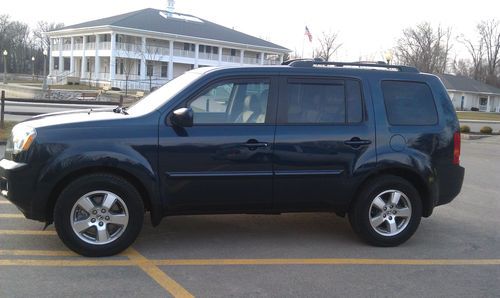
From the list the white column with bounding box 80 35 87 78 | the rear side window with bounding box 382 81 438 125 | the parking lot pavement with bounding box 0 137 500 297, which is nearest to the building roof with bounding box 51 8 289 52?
the white column with bounding box 80 35 87 78

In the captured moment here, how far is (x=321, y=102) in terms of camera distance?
17.5ft

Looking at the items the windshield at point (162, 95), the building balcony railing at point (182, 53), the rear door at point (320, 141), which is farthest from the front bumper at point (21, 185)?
the building balcony railing at point (182, 53)

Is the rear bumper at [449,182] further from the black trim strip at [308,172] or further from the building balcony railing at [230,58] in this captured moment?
the building balcony railing at [230,58]

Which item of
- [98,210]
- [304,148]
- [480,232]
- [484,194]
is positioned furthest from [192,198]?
[484,194]

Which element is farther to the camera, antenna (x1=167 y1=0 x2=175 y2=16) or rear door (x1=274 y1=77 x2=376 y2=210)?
antenna (x1=167 y1=0 x2=175 y2=16)

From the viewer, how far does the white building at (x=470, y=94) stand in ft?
237

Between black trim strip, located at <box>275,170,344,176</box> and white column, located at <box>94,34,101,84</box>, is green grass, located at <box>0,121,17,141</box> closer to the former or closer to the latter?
black trim strip, located at <box>275,170,344,176</box>

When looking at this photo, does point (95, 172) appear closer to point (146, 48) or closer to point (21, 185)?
point (21, 185)

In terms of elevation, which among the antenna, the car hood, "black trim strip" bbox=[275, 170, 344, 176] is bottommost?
"black trim strip" bbox=[275, 170, 344, 176]

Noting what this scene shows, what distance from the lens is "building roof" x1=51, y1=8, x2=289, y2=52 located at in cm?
5728

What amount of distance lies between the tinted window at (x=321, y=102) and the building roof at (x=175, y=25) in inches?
2101

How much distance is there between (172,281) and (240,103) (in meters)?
1.84

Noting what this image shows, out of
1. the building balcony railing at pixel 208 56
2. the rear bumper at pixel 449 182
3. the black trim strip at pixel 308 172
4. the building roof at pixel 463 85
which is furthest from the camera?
the building roof at pixel 463 85

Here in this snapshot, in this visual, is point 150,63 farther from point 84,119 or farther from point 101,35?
point 84,119
